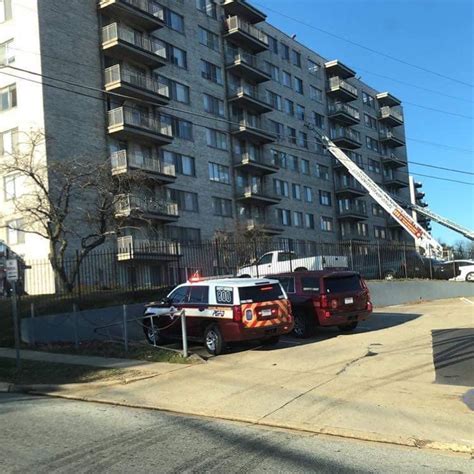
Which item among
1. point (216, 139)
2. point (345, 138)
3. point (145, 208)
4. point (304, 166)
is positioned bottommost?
point (145, 208)

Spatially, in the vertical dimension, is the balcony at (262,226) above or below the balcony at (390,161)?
below

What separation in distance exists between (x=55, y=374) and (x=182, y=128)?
34.5m

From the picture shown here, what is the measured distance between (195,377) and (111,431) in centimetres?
396

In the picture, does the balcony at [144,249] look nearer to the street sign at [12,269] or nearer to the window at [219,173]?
the window at [219,173]

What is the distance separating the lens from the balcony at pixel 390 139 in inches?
3214

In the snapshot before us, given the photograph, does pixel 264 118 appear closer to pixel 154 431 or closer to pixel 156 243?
pixel 156 243

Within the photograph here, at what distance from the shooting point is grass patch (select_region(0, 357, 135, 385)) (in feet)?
40.1

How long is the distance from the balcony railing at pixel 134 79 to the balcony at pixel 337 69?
31.3m

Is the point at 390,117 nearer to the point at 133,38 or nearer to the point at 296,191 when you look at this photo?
the point at 296,191

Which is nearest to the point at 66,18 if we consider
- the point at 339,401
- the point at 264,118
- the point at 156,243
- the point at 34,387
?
the point at 156,243

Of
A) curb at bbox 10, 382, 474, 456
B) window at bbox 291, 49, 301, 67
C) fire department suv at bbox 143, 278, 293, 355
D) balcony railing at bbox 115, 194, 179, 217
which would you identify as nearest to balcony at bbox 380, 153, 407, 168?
window at bbox 291, 49, 301, 67

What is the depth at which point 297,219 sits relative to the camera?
59.5 m

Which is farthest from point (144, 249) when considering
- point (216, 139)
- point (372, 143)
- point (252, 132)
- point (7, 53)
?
point (372, 143)

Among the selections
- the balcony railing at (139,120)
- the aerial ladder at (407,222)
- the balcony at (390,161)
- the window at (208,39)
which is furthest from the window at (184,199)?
the balcony at (390,161)
